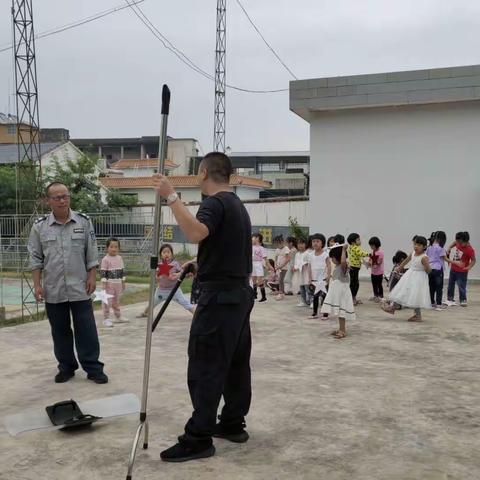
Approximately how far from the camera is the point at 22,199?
2481cm

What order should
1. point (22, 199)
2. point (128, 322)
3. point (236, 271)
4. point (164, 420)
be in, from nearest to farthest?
point (236, 271)
point (164, 420)
point (128, 322)
point (22, 199)

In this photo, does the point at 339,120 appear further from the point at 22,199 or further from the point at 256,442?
the point at 22,199

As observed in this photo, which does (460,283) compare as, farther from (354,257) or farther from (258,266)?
(258,266)

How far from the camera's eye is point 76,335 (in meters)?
5.05

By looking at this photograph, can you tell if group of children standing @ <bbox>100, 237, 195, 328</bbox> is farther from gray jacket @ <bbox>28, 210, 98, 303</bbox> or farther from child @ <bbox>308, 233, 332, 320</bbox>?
gray jacket @ <bbox>28, 210, 98, 303</bbox>

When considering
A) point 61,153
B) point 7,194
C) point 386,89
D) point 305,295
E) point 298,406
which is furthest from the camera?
point 61,153

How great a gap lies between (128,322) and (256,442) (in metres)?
4.90

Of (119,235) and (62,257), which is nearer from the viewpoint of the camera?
(62,257)

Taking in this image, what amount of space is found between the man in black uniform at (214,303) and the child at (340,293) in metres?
3.84

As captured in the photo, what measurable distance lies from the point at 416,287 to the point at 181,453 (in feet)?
18.8

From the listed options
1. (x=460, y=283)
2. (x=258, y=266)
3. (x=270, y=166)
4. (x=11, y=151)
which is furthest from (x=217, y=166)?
(x=270, y=166)

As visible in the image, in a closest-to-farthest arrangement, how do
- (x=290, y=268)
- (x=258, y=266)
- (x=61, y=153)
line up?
1. (x=258, y=266)
2. (x=290, y=268)
3. (x=61, y=153)

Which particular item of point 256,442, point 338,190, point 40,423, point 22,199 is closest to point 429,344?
point 256,442

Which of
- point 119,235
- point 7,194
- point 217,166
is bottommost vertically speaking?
point 119,235
